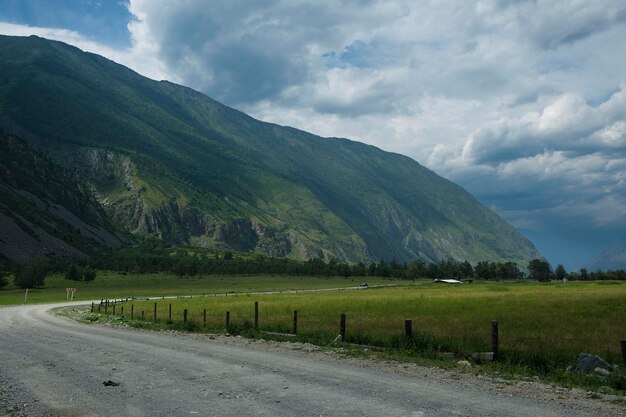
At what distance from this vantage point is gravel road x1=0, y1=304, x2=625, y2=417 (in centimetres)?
1238

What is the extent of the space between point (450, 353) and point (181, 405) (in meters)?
12.7

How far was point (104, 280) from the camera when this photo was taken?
189 meters

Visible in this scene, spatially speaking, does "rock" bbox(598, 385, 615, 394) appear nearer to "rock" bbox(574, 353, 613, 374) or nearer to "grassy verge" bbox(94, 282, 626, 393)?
"grassy verge" bbox(94, 282, 626, 393)

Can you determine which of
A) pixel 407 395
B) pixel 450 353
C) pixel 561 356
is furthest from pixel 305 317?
pixel 407 395

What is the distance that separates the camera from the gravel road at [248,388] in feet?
40.6

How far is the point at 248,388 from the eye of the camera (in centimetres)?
1480

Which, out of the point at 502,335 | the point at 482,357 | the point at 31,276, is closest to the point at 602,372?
the point at 482,357

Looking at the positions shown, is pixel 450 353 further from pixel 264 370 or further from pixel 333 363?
pixel 264 370

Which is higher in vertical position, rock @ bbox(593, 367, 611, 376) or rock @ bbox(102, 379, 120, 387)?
rock @ bbox(593, 367, 611, 376)

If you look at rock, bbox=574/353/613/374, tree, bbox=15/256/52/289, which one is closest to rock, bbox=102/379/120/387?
rock, bbox=574/353/613/374

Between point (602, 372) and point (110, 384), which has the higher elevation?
point (602, 372)

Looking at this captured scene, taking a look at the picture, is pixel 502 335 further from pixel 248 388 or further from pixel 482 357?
pixel 248 388

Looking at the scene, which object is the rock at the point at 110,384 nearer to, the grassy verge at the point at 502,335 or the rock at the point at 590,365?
the grassy verge at the point at 502,335

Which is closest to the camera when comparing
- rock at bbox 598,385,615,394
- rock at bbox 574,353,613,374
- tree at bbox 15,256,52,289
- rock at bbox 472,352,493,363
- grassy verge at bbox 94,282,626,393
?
rock at bbox 598,385,615,394
